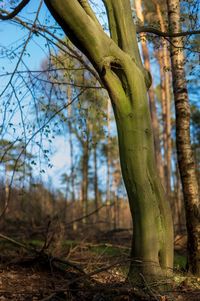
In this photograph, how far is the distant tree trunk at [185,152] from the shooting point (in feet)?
24.6

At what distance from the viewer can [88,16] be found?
5.37 m

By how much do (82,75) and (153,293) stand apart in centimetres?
580

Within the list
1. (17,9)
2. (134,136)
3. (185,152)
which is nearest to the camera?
(134,136)

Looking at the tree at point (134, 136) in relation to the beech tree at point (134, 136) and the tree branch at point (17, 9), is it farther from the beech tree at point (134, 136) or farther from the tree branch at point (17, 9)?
the tree branch at point (17, 9)

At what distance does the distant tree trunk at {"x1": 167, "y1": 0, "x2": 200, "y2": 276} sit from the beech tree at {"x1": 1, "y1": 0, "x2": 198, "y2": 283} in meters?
2.06

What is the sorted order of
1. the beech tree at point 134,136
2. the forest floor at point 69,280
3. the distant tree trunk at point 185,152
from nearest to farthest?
the forest floor at point 69,280, the beech tree at point 134,136, the distant tree trunk at point 185,152

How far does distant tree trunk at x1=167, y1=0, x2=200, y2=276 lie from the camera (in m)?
7.50

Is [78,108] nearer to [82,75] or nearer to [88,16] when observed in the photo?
[82,75]

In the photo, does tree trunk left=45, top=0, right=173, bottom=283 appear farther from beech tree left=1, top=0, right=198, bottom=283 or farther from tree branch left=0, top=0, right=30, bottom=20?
tree branch left=0, top=0, right=30, bottom=20

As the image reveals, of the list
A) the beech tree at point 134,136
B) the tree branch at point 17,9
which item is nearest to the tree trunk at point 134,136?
the beech tree at point 134,136

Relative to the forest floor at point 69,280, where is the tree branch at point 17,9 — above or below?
above

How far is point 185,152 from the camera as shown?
25.6ft

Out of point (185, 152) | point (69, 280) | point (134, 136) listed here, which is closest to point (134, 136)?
point (134, 136)

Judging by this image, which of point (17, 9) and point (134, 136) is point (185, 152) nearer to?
point (134, 136)
